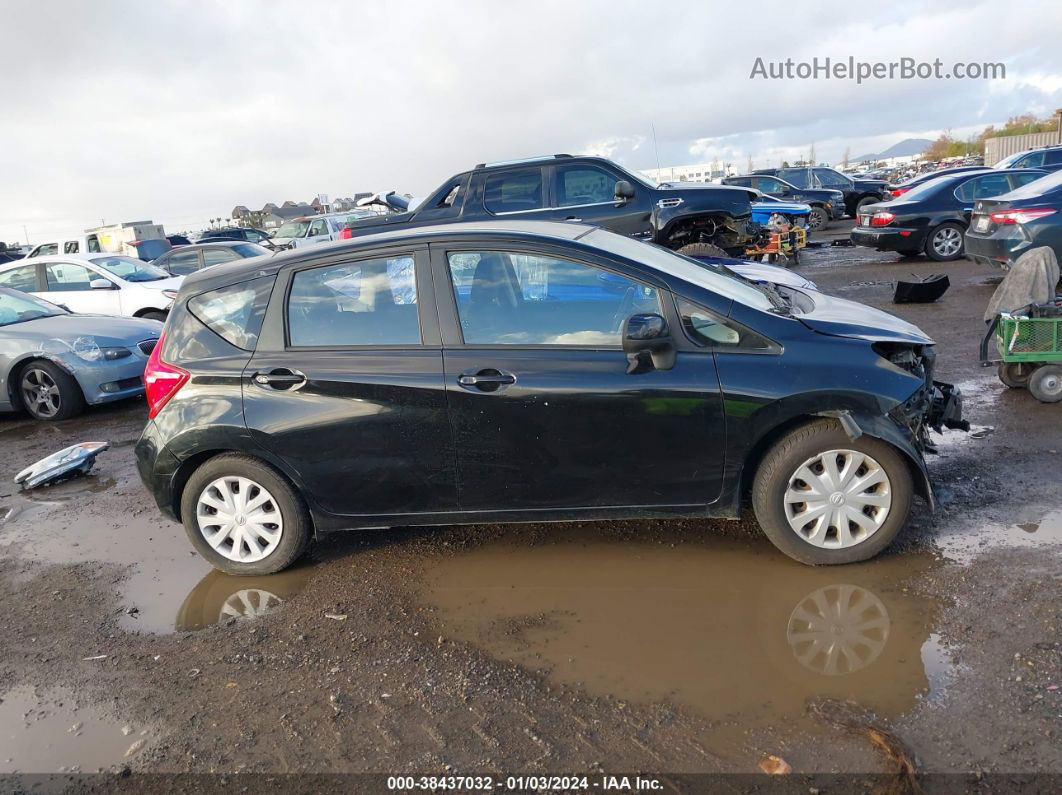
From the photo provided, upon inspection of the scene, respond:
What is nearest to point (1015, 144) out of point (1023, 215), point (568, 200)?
point (1023, 215)

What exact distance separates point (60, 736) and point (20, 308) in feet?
24.3

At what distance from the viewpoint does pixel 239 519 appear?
4367mm

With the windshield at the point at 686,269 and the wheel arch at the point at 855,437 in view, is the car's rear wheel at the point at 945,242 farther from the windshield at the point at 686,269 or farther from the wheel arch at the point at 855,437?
the wheel arch at the point at 855,437

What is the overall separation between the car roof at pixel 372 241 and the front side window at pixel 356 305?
11cm

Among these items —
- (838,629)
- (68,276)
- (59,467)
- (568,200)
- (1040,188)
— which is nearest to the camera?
(838,629)

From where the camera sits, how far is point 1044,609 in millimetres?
3445

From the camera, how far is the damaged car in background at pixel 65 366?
8.34 m

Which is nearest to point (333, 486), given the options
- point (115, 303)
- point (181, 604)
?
point (181, 604)

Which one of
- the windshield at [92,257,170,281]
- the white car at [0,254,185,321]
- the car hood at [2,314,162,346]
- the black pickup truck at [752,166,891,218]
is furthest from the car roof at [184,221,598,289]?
the black pickup truck at [752,166,891,218]

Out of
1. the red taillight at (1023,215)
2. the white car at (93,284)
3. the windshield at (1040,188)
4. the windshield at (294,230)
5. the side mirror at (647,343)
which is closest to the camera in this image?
the side mirror at (647,343)

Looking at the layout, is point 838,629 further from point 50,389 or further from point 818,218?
point 818,218

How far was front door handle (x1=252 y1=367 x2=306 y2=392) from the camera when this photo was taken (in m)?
4.16

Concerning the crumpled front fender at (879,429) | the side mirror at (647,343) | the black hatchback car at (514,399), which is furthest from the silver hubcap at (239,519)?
the crumpled front fender at (879,429)

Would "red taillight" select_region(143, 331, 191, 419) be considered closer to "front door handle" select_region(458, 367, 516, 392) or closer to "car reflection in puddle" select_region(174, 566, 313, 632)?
"car reflection in puddle" select_region(174, 566, 313, 632)
